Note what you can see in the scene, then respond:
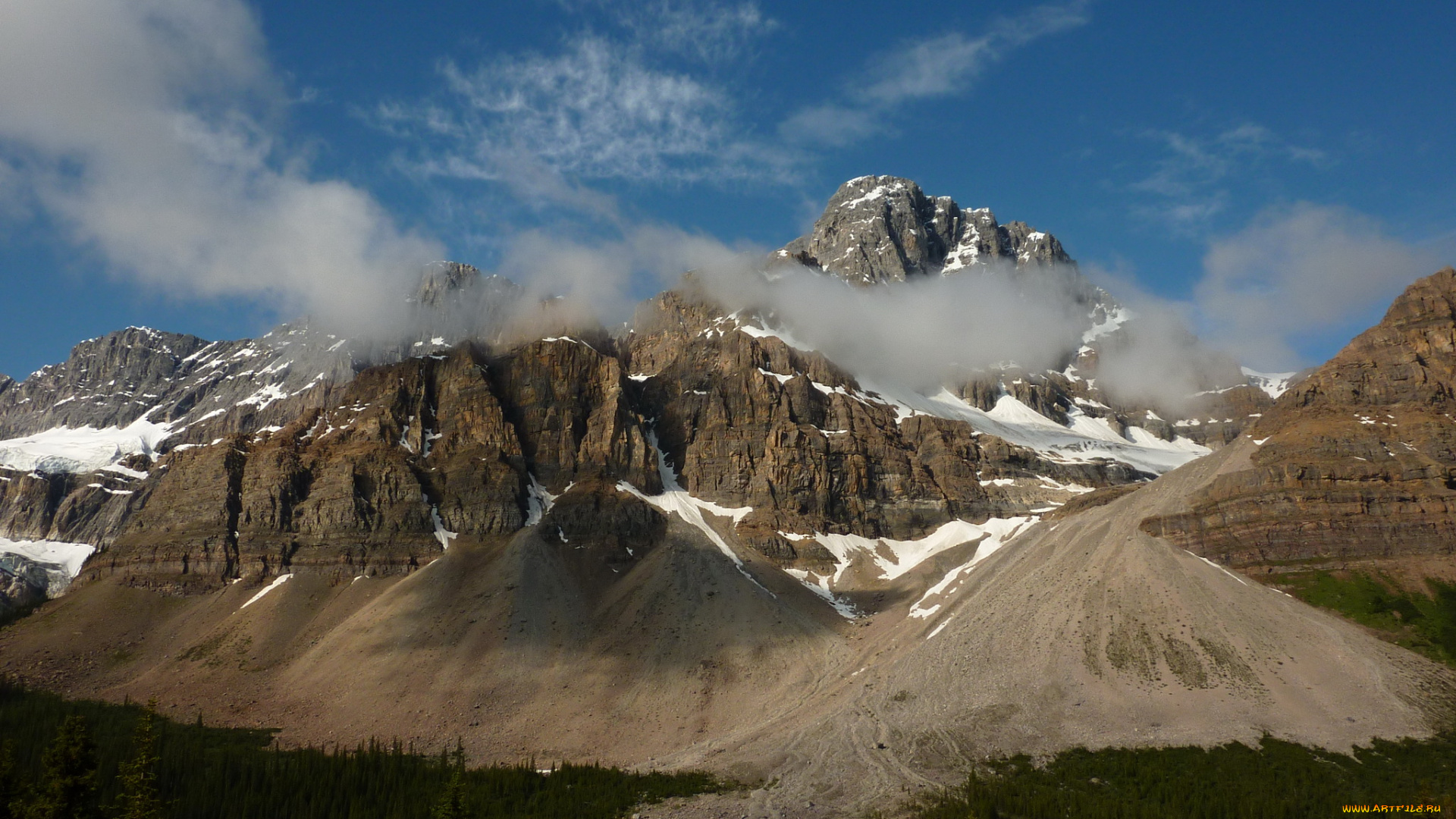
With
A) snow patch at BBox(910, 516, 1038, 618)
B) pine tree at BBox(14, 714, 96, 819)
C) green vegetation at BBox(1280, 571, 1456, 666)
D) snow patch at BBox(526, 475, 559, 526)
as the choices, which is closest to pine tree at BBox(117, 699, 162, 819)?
pine tree at BBox(14, 714, 96, 819)

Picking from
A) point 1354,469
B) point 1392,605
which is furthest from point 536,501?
point 1392,605

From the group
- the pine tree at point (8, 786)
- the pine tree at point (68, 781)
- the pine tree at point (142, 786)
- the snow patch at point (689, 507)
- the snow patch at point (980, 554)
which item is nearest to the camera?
the pine tree at point (8, 786)

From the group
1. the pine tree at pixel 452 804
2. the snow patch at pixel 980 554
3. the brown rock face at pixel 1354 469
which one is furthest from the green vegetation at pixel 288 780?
the brown rock face at pixel 1354 469

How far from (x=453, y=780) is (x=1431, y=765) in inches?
3278

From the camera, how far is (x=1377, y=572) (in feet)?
382

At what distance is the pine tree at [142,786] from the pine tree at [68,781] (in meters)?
1.97

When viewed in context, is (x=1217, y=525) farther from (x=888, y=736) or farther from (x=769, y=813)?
(x=769, y=813)

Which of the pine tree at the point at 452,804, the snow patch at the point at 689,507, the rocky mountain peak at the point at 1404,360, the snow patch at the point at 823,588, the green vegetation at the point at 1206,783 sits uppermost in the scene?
the rocky mountain peak at the point at 1404,360

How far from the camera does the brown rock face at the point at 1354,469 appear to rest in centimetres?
12094

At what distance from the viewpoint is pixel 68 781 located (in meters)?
55.7

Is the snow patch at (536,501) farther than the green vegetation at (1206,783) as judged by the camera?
Yes

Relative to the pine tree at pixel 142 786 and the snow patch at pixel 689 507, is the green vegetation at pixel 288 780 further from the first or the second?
the snow patch at pixel 689 507

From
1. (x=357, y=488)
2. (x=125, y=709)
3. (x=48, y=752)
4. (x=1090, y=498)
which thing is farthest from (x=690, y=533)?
(x=48, y=752)

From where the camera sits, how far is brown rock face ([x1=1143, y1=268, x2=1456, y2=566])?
4761 inches
